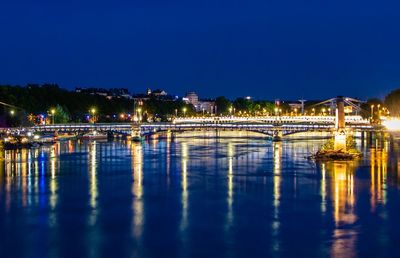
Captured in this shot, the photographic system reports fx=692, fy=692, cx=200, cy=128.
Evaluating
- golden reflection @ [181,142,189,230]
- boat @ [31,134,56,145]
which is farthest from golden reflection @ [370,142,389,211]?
boat @ [31,134,56,145]

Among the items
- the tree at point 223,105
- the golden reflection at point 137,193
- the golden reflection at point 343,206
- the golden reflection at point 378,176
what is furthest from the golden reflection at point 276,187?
the tree at point 223,105

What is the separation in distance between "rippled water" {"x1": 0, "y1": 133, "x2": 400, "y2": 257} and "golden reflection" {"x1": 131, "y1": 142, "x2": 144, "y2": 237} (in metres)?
0.06

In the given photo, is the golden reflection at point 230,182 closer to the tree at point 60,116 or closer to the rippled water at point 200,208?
the rippled water at point 200,208

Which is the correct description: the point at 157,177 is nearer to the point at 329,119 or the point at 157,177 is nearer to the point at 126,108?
the point at 329,119

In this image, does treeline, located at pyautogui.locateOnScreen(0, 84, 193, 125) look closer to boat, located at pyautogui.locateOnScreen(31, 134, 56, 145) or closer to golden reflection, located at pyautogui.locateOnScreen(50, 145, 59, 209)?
boat, located at pyautogui.locateOnScreen(31, 134, 56, 145)

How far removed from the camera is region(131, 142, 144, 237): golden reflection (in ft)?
89.2

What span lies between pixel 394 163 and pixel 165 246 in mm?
30610

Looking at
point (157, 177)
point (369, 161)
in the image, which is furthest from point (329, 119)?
point (157, 177)

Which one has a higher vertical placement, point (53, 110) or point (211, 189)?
point (53, 110)

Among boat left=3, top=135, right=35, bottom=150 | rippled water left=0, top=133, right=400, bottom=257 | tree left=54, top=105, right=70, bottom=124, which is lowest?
rippled water left=0, top=133, right=400, bottom=257

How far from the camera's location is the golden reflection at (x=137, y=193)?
89.2ft

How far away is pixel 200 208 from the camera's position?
3117 centimetres

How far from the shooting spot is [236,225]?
89.6 ft

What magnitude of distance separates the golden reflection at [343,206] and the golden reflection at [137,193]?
7.38 meters
